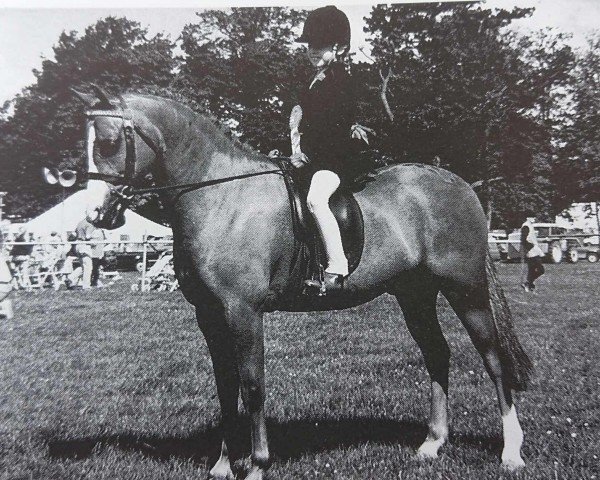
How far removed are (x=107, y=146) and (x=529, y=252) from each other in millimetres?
6156

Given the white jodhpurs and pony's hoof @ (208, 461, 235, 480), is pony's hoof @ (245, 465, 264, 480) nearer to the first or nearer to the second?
pony's hoof @ (208, 461, 235, 480)

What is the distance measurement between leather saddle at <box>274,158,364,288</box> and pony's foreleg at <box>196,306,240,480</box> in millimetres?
672

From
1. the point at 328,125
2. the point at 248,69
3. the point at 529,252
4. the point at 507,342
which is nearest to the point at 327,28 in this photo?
the point at 328,125

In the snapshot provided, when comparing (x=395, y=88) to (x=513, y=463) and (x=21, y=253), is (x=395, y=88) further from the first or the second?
(x=21, y=253)

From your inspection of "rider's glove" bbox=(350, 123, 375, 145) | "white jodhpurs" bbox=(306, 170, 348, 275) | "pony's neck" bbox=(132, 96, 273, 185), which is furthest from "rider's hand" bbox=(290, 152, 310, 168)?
"rider's glove" bbox=(350, 123, 375, 145)

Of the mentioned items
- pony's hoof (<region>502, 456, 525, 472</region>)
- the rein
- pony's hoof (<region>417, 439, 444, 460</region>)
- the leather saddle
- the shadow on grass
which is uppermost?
the rein

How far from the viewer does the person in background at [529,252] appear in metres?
7.04

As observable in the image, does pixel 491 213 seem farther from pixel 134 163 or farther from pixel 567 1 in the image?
pixel 134 163

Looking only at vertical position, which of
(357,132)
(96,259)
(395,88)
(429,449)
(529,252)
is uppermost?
(395,88)

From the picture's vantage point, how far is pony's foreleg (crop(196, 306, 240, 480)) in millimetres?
3791

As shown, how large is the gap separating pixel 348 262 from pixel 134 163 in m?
1.69

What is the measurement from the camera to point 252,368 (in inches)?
Result: 143

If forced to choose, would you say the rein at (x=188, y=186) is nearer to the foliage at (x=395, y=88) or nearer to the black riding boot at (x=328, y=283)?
the black riding boot at (x=328, y=283)

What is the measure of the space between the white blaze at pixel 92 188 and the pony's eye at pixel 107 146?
46mm
